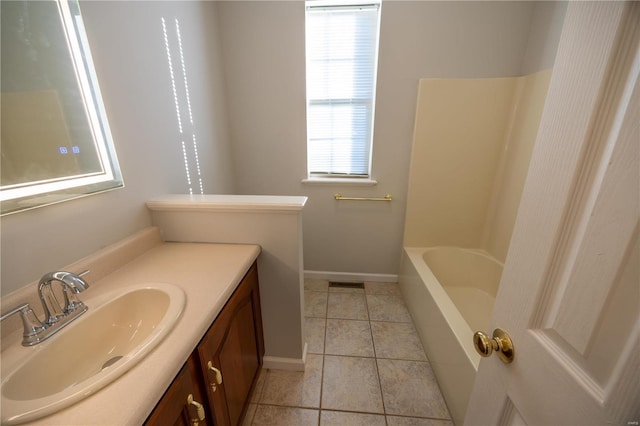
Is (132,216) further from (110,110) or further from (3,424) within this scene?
(3,424)

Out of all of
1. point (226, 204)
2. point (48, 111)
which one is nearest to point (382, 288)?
point (226, 204)

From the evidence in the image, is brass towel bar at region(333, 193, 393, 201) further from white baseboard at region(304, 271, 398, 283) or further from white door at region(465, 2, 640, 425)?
white door at region(465, 2, 640, 425)

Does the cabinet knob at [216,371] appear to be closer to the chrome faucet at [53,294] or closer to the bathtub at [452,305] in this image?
the chrome faucet at [53,294]

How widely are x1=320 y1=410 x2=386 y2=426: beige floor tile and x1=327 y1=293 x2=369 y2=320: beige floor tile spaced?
72 cm

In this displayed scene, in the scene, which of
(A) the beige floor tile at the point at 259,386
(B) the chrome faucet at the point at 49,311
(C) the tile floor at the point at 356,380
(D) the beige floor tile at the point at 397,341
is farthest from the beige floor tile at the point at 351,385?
(B) the chrome faucet at the point at 49,311

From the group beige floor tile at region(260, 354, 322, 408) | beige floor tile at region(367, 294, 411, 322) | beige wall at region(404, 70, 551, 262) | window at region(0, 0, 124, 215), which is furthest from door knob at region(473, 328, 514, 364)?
beige wall at region(404, 70, 551, 262)

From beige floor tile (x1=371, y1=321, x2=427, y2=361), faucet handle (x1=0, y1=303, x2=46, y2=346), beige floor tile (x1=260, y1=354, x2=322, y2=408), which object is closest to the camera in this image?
faucet handle (x1=0, y1=303, x2=46, y2=346)

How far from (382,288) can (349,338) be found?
72 cm

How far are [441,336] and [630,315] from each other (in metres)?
1.26

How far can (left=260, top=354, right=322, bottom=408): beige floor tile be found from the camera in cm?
132

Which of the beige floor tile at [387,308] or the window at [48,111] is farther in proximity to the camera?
the beige floor tile at [387,308]

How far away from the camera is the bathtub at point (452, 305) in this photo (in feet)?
3.91

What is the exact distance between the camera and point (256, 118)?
2.05 meters

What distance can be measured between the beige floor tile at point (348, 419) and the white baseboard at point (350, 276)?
4.06ft
